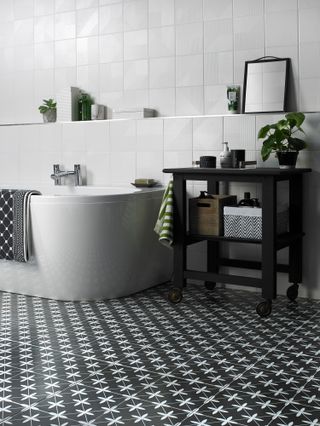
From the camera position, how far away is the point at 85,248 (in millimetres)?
3699

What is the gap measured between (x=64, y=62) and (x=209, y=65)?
1.30m

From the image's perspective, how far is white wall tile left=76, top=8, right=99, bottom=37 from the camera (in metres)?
4.76

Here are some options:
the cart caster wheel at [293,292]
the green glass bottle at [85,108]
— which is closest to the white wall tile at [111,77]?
the green glass bottle at [85,108]

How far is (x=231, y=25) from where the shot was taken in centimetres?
416

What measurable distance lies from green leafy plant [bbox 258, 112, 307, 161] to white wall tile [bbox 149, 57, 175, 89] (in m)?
1.00

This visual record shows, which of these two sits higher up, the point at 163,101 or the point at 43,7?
the point at 43,7

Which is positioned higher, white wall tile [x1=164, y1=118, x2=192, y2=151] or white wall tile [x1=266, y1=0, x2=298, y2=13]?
white wall tile [x1=266, y1=0, x2=298, y2=13]

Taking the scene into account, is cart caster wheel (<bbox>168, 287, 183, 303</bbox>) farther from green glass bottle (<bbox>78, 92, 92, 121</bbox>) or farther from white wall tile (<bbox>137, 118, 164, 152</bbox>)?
green glass bottle (<bbox>78, 92, 92, 121</bbox>)

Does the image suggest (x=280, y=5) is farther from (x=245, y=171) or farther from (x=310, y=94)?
(x=245, y=171)

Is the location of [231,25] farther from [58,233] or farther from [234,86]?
[58,233]

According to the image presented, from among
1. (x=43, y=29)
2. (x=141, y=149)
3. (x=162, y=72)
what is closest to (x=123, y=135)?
(x=141, y=149)

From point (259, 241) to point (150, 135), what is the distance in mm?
1337

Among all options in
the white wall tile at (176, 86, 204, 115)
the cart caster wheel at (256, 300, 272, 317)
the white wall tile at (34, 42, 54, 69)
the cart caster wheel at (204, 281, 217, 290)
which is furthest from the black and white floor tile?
the white wall tile at (34, 42, 54, 69)

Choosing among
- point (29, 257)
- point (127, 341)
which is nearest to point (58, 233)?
point (29, 257)
